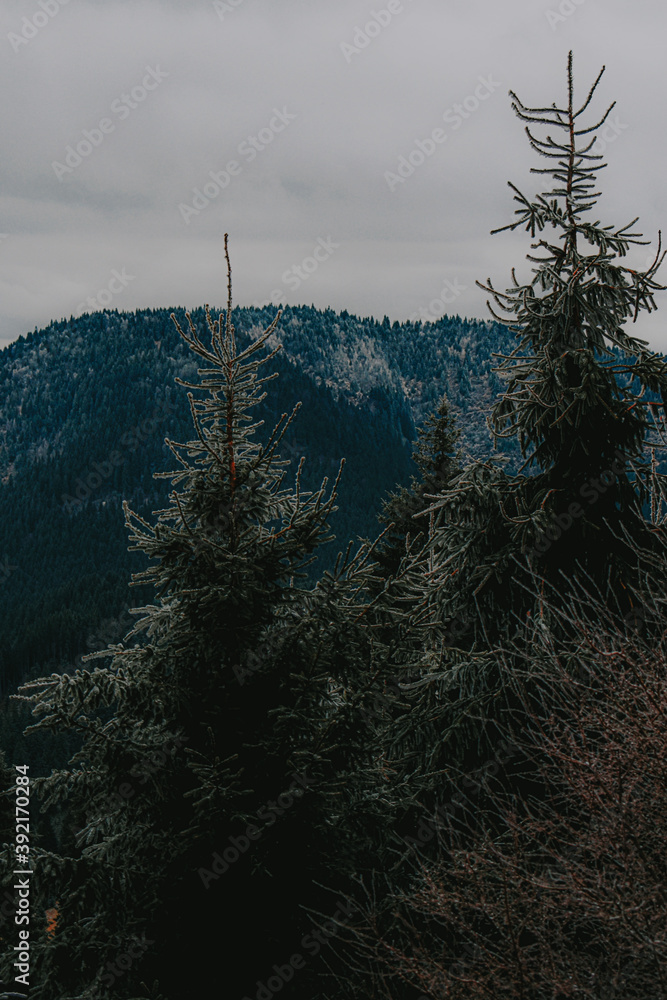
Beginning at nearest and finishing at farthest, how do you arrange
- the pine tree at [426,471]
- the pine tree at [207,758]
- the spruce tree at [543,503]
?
the pine tree at [207,758], the spruce tree at [543,503], the pine tree at [426,471]

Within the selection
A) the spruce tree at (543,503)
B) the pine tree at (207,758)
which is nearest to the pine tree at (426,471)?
the spruce tree at (543,503)

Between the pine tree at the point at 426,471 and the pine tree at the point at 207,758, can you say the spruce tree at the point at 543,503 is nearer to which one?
the pine tree at the point at 207,758

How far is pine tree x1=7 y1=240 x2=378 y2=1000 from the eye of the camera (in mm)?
5445

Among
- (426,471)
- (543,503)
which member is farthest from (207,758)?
(426,471)

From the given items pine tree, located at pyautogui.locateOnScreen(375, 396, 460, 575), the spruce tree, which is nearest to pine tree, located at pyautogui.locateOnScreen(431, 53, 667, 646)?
the spruce tree

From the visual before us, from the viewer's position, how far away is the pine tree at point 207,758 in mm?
5445

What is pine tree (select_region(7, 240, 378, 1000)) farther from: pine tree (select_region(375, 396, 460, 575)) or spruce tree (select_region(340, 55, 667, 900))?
pine tree (select_region(375, 396, 460, 575))

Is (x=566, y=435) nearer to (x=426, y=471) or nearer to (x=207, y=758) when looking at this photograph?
(x=207, y=758)

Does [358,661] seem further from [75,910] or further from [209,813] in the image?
[75,910]

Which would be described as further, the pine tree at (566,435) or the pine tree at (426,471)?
the pine tree at (426,471)

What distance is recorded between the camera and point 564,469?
24.1ft

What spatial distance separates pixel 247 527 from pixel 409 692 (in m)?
2.98

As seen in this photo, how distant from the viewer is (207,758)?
17.8 ft

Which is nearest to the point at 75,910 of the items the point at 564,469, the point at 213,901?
the point at 213,901
